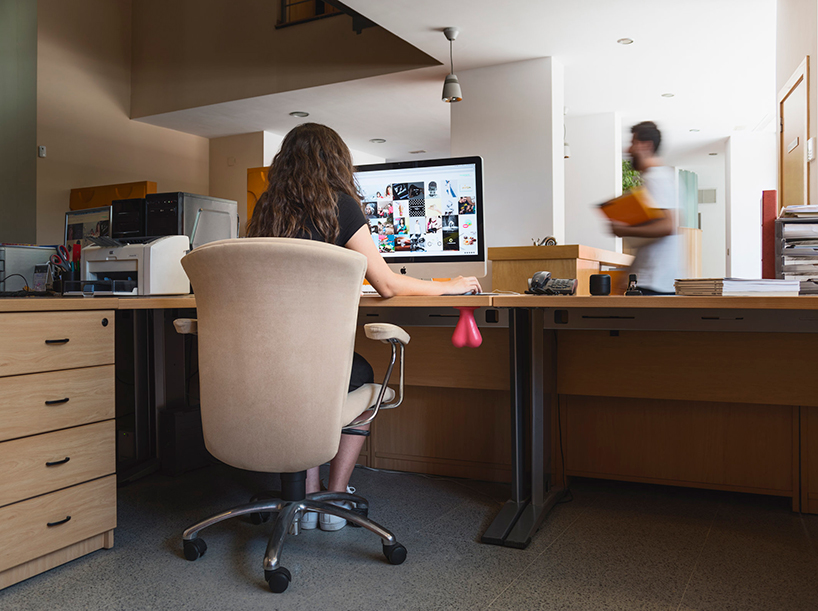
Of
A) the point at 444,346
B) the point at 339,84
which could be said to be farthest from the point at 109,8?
the point at 444,346

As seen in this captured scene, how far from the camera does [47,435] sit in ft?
5.66

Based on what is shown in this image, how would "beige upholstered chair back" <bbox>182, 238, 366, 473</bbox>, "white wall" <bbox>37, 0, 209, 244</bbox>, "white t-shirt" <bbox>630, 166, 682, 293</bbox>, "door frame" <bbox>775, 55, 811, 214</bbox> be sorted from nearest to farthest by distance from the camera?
"beige upholstered chair back" <bbox>182, 238, 366, 473</bbox>, "white t-shirt" <bbox>630, 166, 682, 293</bbox>, "door frame" <bbox>775, 55, 811, 214</bbox>, "white wall" <bbox>37, 0, 209, 244</bbox>

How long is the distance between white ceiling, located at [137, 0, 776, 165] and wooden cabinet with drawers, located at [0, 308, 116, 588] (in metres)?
3.30

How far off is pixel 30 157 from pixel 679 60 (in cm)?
620

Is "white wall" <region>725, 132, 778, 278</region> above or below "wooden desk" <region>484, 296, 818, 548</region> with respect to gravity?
above

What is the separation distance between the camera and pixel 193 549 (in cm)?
178

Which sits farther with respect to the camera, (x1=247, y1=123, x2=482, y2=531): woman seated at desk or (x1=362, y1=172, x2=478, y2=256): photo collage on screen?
(x1=362, y1=172, x2=478, y2=256): photo collage on screen

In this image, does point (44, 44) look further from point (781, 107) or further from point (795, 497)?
point (795, 497)

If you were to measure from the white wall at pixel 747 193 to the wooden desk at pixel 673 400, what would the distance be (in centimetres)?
701

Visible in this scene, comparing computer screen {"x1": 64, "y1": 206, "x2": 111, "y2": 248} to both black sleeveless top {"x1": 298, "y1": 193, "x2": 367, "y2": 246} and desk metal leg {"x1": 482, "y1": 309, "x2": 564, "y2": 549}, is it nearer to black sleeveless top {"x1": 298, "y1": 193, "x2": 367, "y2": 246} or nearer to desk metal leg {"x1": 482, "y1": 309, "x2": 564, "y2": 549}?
black sleeveless top {"x1": 298, "y1": 193, "x2": 367, "y2": 246}

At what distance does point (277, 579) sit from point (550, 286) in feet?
3.62

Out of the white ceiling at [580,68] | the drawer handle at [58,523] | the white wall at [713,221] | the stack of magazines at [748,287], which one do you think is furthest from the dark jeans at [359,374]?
the white wall at [713,221]

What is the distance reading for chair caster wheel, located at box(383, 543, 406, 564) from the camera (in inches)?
69.0

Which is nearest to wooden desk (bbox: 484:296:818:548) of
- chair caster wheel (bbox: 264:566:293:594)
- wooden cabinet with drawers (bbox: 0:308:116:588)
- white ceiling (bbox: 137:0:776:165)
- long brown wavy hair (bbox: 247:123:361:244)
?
long brown wavy hair (bbox: 247:123:361:244)
